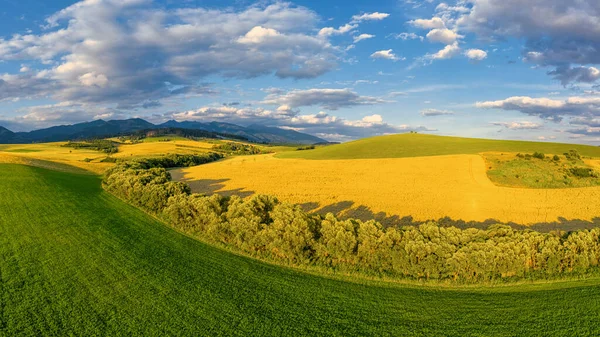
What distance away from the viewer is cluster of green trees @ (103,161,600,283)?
25344mm

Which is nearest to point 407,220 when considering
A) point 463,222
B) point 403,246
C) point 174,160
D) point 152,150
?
point 463,222

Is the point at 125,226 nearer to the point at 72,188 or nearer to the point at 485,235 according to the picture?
the point at 72,188

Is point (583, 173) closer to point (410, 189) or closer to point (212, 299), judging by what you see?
point (410, 189)

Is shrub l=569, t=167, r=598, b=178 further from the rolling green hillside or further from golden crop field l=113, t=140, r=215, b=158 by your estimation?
golden crop field l=113, t=140, r=215, b=158

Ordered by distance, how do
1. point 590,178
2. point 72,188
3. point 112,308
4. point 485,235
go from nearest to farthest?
point 112,308 → point 485,235 → point 72,188 → point 590,178

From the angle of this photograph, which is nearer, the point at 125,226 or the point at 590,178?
the point at 125,226

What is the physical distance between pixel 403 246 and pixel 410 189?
105ft

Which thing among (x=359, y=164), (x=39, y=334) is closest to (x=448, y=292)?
(x=39, y=334)

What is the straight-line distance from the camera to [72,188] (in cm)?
5078

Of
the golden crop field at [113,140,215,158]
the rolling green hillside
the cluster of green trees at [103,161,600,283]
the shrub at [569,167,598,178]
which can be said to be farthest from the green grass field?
the golden crop field at [113,140,215,158]

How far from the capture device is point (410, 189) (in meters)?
56.6

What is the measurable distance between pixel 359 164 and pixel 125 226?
60117 mm

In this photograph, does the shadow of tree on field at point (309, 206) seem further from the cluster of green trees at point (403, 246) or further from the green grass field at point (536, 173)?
the green grass field at point (536, 173)

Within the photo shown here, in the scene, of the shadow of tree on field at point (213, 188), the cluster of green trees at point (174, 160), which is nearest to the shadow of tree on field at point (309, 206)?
the shadow of tree on field at point (213, 188)
